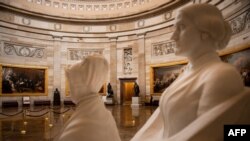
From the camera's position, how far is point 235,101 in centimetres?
118

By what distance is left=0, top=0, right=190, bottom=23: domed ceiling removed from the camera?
1912cm

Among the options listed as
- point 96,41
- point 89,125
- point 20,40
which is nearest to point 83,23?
point 96,41

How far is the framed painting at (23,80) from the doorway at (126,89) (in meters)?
6.99

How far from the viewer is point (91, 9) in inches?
909

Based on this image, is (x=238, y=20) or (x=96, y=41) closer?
(x=238, y=20)

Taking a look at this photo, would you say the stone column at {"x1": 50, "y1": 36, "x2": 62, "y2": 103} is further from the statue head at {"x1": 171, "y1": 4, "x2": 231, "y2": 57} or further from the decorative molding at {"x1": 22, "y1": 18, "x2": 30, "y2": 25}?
the statue head at {"x1": 171, "y1": 4, "x2": 231, "y2": 57}

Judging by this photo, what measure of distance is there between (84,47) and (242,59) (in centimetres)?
1538

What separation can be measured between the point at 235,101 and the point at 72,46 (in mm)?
21892

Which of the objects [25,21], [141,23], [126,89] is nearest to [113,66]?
[126,89]

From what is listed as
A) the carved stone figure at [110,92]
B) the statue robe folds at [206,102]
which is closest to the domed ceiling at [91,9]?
the carved stone figure at [110,92]

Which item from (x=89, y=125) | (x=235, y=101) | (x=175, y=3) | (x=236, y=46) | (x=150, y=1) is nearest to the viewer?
(x=235, y=101)

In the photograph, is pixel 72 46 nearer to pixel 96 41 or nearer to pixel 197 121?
pixel 96 41

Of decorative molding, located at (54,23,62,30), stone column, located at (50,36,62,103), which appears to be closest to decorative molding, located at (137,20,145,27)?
decorative molding, located at (54,23,62,30)

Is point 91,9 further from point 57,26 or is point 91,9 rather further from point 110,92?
point 110,92
